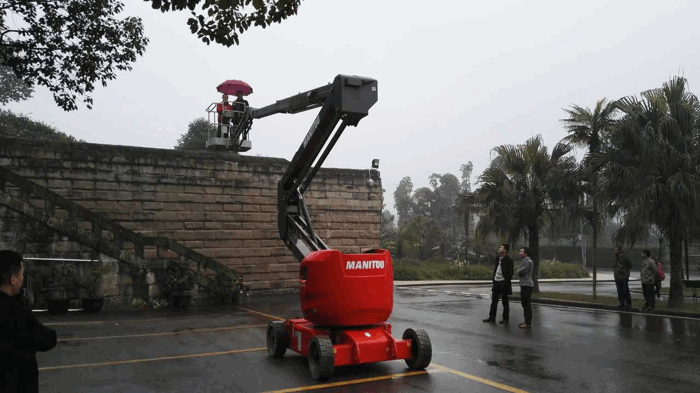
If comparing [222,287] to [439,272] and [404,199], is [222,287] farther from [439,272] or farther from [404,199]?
[404,199]

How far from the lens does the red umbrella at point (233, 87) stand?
22188 millimetres

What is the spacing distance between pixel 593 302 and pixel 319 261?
11.7m

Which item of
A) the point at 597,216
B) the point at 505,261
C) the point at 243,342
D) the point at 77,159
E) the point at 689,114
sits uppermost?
the point at 689,114

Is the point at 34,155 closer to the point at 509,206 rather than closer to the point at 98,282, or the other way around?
the point at 98,282

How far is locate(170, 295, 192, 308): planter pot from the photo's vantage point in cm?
1547

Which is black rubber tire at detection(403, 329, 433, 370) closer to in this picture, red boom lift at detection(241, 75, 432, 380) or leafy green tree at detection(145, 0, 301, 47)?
red boom lift at detection(241, 75, 432, 380)

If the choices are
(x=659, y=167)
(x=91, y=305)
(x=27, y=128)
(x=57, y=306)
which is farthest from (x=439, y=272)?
(x=27, y=128)

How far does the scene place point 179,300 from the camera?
Result: 50.8 ft

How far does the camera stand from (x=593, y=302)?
15852 mm

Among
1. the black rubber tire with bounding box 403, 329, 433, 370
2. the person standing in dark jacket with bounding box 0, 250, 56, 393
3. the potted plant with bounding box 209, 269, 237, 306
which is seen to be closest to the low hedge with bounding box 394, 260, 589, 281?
the potted plant with bounding box 209, 269, 237, 306

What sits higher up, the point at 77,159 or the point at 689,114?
the point at 689,114

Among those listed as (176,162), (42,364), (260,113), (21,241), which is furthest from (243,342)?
(176,162)

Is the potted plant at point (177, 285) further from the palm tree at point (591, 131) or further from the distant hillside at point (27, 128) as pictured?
the distant hillside at point (27, 128)

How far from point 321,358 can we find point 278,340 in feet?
5.39
